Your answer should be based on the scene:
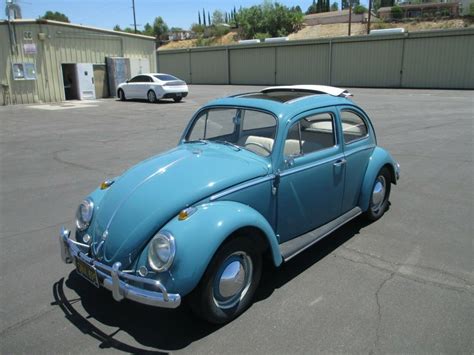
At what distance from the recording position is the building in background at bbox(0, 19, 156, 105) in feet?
70.1

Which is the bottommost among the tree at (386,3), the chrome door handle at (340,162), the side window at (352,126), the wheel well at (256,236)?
the wheel well at (256,236)

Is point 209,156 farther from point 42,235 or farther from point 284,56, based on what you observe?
point 284,56

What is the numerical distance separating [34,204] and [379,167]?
4931 millimetres

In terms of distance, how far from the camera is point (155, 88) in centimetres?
2248

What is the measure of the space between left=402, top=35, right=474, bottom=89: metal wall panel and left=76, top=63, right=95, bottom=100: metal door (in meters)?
22.2

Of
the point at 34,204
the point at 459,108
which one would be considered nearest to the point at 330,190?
the point at 34,204

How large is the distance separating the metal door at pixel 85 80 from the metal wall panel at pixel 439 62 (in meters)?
22.2

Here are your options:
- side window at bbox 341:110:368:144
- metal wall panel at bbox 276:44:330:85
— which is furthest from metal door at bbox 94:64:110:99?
side window at bbox 341:110:368:144

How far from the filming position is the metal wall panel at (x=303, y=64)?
3447 centimetres

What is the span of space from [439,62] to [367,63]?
17.4 ft

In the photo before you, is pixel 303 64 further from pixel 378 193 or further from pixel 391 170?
pixel 378 193

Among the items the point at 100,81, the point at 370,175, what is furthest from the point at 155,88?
the point at 370,175

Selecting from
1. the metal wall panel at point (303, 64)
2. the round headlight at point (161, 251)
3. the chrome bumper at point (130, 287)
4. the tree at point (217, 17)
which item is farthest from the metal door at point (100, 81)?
the tree at point (217, 17)

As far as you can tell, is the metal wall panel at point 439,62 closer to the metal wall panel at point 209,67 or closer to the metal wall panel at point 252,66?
the metal wall panel at point 252,66
